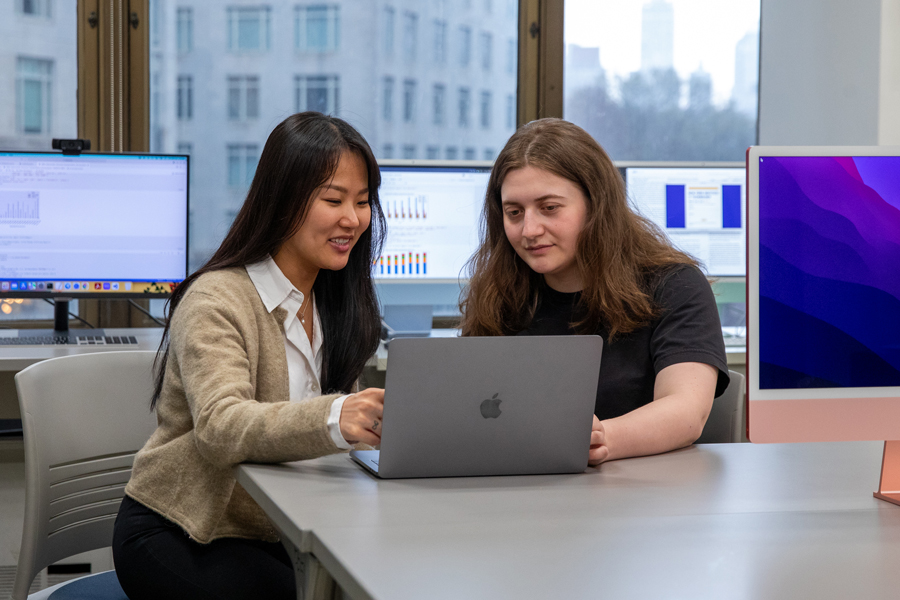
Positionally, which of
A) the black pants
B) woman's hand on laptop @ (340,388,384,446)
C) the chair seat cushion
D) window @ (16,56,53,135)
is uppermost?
window @ (16,56,53,135)

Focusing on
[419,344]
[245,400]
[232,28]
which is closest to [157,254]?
[232,28]

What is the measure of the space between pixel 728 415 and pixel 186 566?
0.98 meters

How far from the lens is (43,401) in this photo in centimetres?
136

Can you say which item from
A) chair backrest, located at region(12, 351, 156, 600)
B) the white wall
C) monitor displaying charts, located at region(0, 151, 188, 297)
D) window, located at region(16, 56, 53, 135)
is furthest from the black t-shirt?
window, located at region(16, 56, 53, 135)

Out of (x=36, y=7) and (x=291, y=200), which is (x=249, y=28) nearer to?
(x=36, y=7)

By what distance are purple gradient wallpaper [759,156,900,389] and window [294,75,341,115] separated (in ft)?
7.06

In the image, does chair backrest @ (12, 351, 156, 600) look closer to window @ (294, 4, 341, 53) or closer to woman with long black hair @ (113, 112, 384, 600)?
woman with long black hair @ (113, 112, 384, 600)

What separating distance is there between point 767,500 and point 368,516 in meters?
0.47

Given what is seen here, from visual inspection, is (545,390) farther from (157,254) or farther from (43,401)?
(157,254)

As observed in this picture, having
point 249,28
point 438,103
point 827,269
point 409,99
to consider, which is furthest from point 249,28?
point 827,269

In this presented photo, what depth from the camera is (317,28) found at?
9.48 feet

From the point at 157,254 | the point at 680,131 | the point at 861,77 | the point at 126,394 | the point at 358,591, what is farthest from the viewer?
the point at 680,131

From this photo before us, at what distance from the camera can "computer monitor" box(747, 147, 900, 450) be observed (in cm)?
95

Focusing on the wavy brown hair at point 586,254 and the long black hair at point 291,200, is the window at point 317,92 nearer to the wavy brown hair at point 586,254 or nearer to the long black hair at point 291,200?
the wavy brown hair at point 586,254
